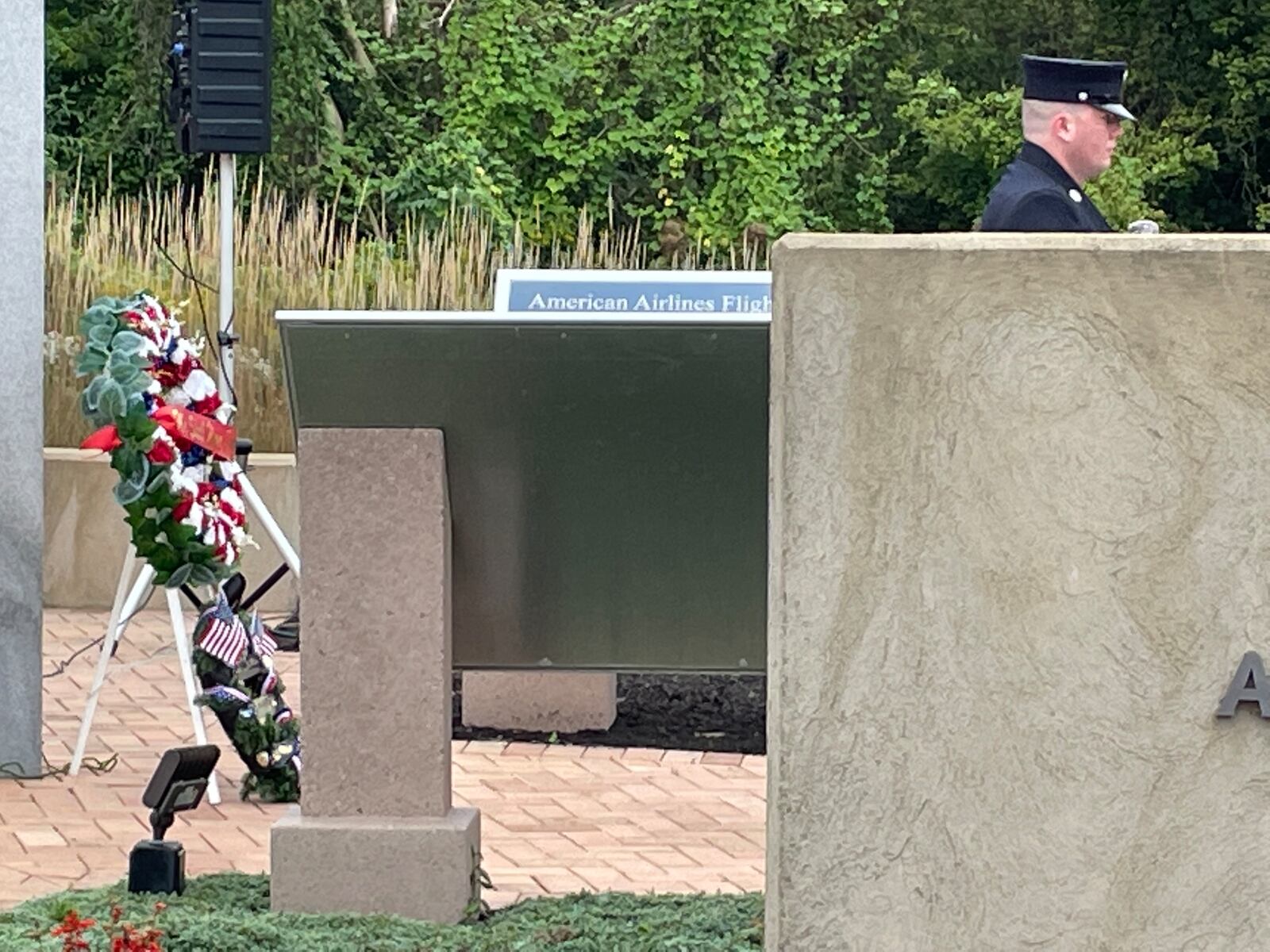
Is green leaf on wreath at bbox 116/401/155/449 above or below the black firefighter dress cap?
below

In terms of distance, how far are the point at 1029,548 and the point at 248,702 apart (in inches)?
158

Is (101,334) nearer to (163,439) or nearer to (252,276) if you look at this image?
(163,439)

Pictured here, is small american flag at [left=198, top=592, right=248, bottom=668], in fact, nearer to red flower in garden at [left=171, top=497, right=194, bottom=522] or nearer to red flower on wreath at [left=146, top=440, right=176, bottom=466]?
red flower in garden at [left=171, top=497, right=194, bottom=522]

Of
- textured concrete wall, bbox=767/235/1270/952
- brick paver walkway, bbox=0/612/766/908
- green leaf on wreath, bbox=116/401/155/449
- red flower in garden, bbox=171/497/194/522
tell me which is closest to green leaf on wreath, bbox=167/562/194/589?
red flower in garden, bbox=171/497/194/522

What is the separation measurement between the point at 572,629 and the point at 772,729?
5.61 ft

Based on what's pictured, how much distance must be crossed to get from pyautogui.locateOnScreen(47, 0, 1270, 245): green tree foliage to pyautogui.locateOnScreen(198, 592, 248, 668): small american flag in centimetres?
1469

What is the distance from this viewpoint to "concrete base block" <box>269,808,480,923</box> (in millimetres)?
5051

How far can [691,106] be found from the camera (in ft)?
82.4

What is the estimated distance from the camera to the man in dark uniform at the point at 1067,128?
21.0ft

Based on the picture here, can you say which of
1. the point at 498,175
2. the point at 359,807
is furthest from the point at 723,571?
the point at 498,175

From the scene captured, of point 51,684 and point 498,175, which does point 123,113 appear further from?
point 51,684

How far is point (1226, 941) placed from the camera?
142 inches

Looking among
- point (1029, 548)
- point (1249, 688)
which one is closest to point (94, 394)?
point (1029, 548)

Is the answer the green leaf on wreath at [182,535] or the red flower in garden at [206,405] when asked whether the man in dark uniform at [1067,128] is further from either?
the green leaf on wreath at [182,535]
